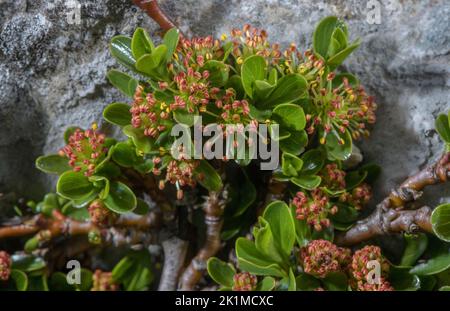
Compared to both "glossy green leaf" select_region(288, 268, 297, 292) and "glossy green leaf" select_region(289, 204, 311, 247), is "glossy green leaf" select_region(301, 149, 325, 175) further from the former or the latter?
"glossy green leaf" select_region(288, 268, 297, 292)

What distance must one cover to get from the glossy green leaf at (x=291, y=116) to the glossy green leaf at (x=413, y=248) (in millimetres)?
596

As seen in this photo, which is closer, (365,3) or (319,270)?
(319,270)

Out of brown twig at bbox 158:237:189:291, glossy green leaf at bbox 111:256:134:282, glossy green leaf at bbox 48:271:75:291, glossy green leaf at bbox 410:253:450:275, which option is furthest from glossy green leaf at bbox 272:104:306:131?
glossy green leaf at bbox 48:271:75:291

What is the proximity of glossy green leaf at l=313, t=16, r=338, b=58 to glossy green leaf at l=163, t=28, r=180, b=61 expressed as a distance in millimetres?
528

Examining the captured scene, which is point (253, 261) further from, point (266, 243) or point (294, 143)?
point (294, 143)

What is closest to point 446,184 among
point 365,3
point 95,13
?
point 365,3

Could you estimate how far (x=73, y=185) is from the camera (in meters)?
2.22

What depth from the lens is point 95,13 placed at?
2283 millimetres

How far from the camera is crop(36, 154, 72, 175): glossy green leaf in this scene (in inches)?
92.2

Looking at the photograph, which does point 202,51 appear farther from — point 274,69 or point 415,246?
point 415,246

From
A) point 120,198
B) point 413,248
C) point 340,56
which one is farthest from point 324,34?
point 120,198

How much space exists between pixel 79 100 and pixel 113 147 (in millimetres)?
372

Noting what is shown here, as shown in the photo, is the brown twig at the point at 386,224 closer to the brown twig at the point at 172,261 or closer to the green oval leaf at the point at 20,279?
the brown twig at the point at 172,261

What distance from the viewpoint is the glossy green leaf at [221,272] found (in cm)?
233
